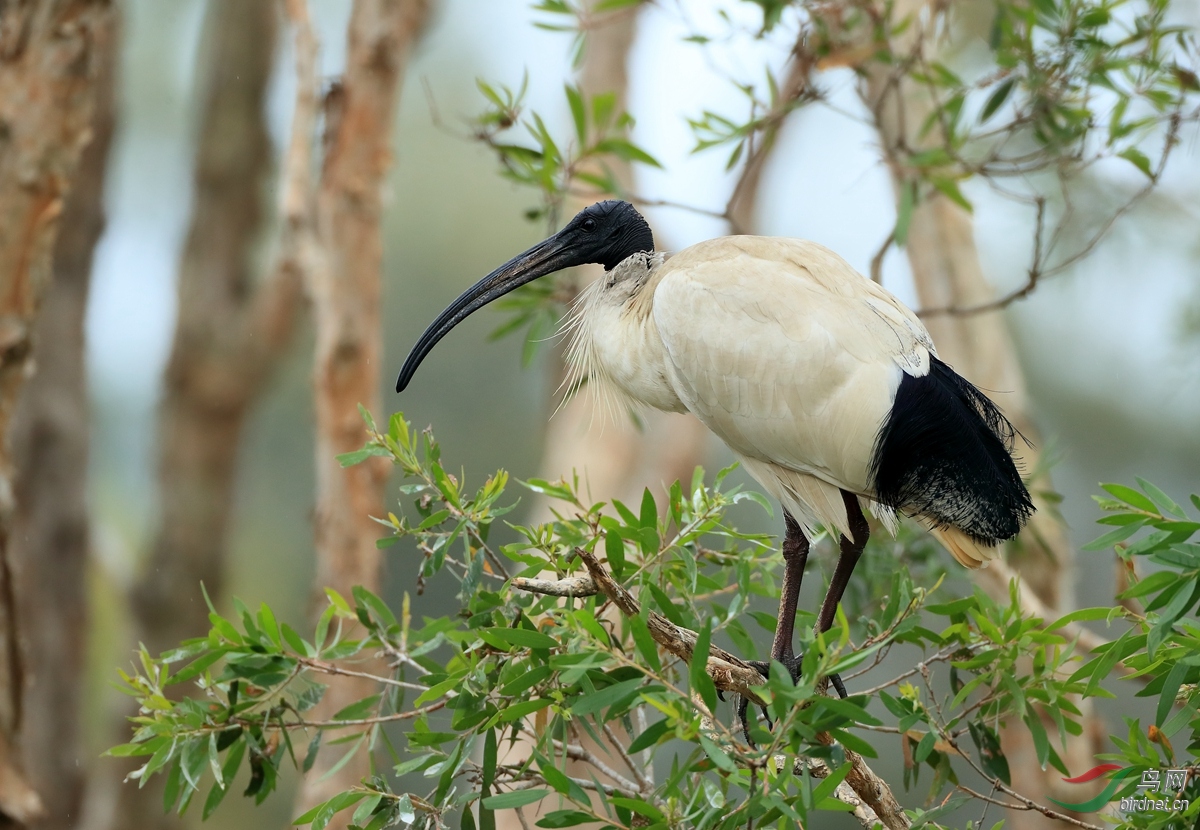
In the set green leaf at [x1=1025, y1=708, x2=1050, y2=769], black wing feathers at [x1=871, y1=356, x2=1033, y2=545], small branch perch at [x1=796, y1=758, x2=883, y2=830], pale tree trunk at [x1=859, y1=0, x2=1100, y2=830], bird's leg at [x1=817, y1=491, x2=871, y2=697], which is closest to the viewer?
small branch perch at [x1=796, y1=758, x2=883, y2=830]

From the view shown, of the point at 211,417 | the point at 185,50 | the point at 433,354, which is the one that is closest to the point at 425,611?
the point at 433,354

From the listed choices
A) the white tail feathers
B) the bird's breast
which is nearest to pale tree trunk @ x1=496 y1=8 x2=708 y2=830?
the bird's breast

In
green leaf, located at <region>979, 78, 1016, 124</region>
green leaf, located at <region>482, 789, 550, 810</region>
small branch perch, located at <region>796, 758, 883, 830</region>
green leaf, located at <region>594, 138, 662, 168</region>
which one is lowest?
small branch perch, located at <region>796, 758, 883, 830</region>

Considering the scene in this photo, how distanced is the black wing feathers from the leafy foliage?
0.18 m

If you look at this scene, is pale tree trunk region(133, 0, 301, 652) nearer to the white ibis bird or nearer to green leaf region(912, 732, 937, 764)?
the white ibis bird

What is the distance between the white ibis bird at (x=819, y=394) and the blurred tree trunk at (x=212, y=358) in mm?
2969

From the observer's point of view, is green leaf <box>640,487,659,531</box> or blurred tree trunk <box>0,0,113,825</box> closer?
green leaf <box>640,487,659,531</box>

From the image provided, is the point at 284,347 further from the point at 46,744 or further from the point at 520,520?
the point at 520,520

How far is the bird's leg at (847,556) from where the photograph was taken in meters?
1.80

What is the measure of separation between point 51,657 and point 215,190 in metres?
2.13

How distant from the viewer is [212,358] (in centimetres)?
480

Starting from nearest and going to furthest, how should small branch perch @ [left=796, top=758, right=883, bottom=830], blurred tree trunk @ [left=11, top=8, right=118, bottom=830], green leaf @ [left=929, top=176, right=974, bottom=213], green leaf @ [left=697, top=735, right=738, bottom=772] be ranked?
green leaf @ [left=697, top=735, right=738, bottom=772] → small branch perch @ [left=796, top=758, right=883, bottom=830] → green leaf @ [left=929, top=176, right=974, bottom=213] → blurred tree trunk @ [left=11, top=8, right=118, bottom=830]

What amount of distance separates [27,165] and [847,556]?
186cm

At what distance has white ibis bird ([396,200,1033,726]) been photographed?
1.67m
